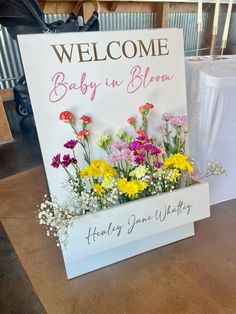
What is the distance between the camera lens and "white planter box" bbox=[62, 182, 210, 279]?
0.91 meters

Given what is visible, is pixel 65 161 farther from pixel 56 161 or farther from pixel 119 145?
pixel 119 145

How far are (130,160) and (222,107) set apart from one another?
0.56 metres

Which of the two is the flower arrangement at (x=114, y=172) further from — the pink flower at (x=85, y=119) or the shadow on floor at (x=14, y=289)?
the shadow on floor at (x=14, y=289)

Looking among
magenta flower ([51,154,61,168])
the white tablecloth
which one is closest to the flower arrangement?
magenta flower ([51,154,61,168])

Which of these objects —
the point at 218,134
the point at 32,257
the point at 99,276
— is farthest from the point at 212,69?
the point at 32,257

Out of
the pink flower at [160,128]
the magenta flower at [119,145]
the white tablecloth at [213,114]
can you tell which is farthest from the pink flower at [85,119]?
the white tablecloth at [213,114]

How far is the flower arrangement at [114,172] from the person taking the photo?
89cm

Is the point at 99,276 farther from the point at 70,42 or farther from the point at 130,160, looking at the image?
the point at 70,42

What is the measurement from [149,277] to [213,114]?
30.8 inches

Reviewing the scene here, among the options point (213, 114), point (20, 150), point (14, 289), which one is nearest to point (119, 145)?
point (213, 114)

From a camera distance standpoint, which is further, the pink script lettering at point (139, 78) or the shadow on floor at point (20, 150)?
the shadow on floor at point (20, 150)

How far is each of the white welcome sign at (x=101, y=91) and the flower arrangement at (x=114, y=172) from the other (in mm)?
38

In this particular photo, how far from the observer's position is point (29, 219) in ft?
4.53

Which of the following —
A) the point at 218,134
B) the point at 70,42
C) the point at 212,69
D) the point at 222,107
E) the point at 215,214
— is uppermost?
the point at 70,42
